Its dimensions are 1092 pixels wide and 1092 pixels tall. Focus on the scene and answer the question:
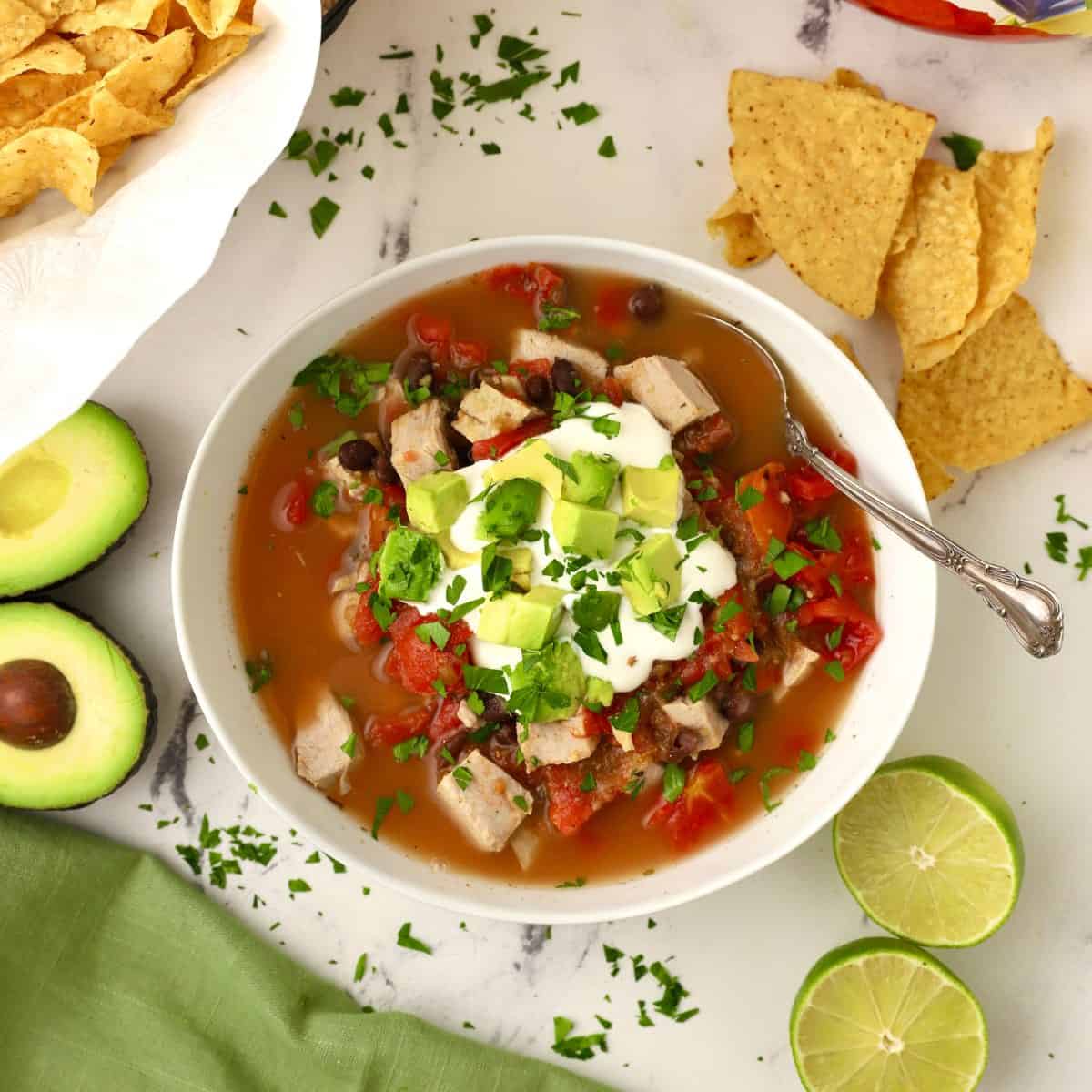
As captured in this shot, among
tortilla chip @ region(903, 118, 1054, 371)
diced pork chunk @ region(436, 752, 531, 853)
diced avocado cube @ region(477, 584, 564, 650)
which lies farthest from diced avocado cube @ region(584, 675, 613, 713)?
tortilla chip @ region(903, 118, 1054, 371)

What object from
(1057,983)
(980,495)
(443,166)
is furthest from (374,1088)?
(443,166)

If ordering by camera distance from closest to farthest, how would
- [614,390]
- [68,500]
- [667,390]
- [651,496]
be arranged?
[651,496] < [667,390] < [614,390] < [68,500]

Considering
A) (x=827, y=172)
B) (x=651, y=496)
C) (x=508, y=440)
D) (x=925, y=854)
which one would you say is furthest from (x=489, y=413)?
(x=925, y=854)

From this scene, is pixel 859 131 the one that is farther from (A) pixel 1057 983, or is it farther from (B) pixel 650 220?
(A) pixel 1057 983

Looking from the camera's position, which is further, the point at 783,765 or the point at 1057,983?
the point at 1057,983

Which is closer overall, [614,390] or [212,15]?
[212,15]

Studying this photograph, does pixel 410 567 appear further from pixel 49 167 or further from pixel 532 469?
pixel 49 167

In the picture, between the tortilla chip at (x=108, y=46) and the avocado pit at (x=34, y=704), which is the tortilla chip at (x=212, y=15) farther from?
the avocado pit at (x=34, y=704)
